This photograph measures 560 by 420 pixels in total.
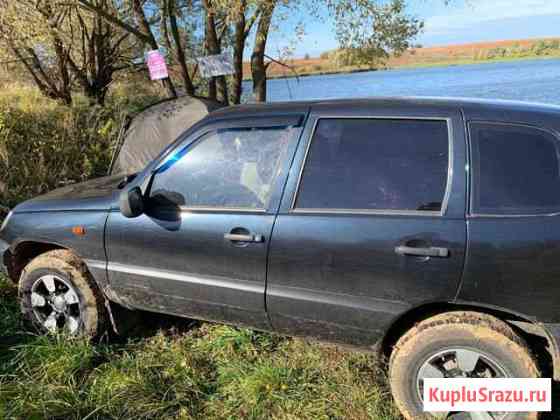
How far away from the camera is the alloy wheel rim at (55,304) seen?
10.2 ft

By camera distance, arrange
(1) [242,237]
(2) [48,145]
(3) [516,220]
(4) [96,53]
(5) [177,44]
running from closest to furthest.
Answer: (3) [516,220]
(1) [242,237]
(2) [48,145]
(5) [177,44]
(4) [96,53]

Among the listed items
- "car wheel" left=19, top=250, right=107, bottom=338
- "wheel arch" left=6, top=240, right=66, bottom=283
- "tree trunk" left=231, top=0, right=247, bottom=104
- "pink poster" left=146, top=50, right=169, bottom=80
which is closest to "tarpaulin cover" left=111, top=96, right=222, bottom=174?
"pink poster" left=146, top=50, right=169, bottom=80

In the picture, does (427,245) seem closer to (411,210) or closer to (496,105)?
(411,210)

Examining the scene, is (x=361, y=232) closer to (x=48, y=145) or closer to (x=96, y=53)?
(x=48, y=145)

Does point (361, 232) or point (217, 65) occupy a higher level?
point (217, 65)

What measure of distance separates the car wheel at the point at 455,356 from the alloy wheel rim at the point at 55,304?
2.20 m

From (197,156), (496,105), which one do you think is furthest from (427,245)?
(197,156)

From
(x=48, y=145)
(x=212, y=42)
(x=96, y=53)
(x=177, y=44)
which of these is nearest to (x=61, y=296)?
(x=48, y=145)

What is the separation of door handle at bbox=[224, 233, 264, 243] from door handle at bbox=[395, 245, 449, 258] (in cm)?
74

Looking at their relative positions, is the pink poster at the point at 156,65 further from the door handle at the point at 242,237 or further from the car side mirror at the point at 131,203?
the door handle at the point at 242,237

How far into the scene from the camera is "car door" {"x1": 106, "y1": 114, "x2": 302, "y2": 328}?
2518mm

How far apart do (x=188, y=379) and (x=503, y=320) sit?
6.14 ft

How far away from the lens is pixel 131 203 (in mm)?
2623

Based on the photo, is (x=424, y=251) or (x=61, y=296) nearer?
(x=424, y=251)
